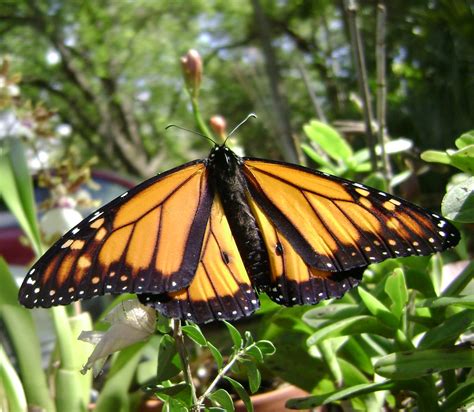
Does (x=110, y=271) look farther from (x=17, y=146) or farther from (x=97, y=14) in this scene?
(x=97, y=14)

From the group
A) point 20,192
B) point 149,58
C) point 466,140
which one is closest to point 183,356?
point 466,140

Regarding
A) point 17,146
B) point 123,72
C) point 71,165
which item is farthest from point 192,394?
point 123,72

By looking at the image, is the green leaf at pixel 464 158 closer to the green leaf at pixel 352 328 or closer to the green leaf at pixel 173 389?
the green leaf at pixel 352 328

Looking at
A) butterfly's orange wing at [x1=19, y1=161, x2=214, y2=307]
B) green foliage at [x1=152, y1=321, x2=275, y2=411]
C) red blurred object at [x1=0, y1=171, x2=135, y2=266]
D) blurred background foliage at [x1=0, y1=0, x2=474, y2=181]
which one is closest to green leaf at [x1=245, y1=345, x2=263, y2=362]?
green foliage at [x1=152, y1=321, x2=275, y2=411]

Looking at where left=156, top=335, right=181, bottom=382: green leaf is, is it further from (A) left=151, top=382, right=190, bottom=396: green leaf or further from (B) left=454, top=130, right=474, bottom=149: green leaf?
(B) left=454, top=130, right=474, bottom=149: green leaf

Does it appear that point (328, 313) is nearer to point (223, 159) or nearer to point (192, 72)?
point (223, 159)

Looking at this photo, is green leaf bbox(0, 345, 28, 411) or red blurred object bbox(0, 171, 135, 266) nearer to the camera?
green leaf bbox(0, 345, 28, 411)
